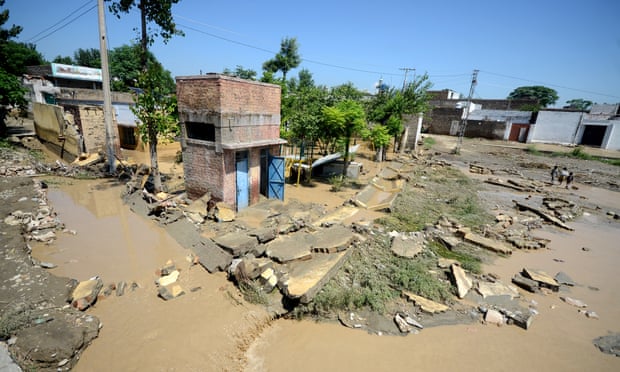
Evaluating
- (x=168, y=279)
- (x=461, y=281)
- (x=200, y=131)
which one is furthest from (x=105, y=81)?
(x=461, y=281)

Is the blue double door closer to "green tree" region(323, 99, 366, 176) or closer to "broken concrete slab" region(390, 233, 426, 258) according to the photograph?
"green tree" region(323, 99, 366, 176)

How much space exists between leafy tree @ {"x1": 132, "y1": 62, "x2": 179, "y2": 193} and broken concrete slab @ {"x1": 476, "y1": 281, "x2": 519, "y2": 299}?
10941 millimetres

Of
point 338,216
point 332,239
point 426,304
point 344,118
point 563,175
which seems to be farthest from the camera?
point 563,175

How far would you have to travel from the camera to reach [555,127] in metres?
35.5

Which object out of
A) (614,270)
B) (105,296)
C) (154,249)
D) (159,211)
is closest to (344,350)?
(105,296)

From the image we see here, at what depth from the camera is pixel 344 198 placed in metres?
12.8

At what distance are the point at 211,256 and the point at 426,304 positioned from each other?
4.95 m

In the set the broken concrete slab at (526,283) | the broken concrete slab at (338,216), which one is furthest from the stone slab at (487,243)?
the broken concrete slab at (338,216)

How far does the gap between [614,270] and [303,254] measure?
8.73 meters

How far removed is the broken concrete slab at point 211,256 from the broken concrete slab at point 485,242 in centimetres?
722

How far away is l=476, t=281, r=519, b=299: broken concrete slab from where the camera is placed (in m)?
5.97

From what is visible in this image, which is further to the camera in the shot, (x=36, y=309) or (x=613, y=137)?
(x=613, y=137)

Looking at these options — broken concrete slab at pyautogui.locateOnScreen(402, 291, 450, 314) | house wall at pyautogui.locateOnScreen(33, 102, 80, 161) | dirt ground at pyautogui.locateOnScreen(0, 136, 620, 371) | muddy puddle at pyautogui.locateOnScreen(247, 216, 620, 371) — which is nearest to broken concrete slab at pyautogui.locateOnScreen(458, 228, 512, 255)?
dirt ground at pyautogui.locateOnScreen(0, 136, 620, 371)

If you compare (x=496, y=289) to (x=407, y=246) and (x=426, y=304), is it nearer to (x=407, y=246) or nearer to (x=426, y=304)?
(x=426, y=304)
